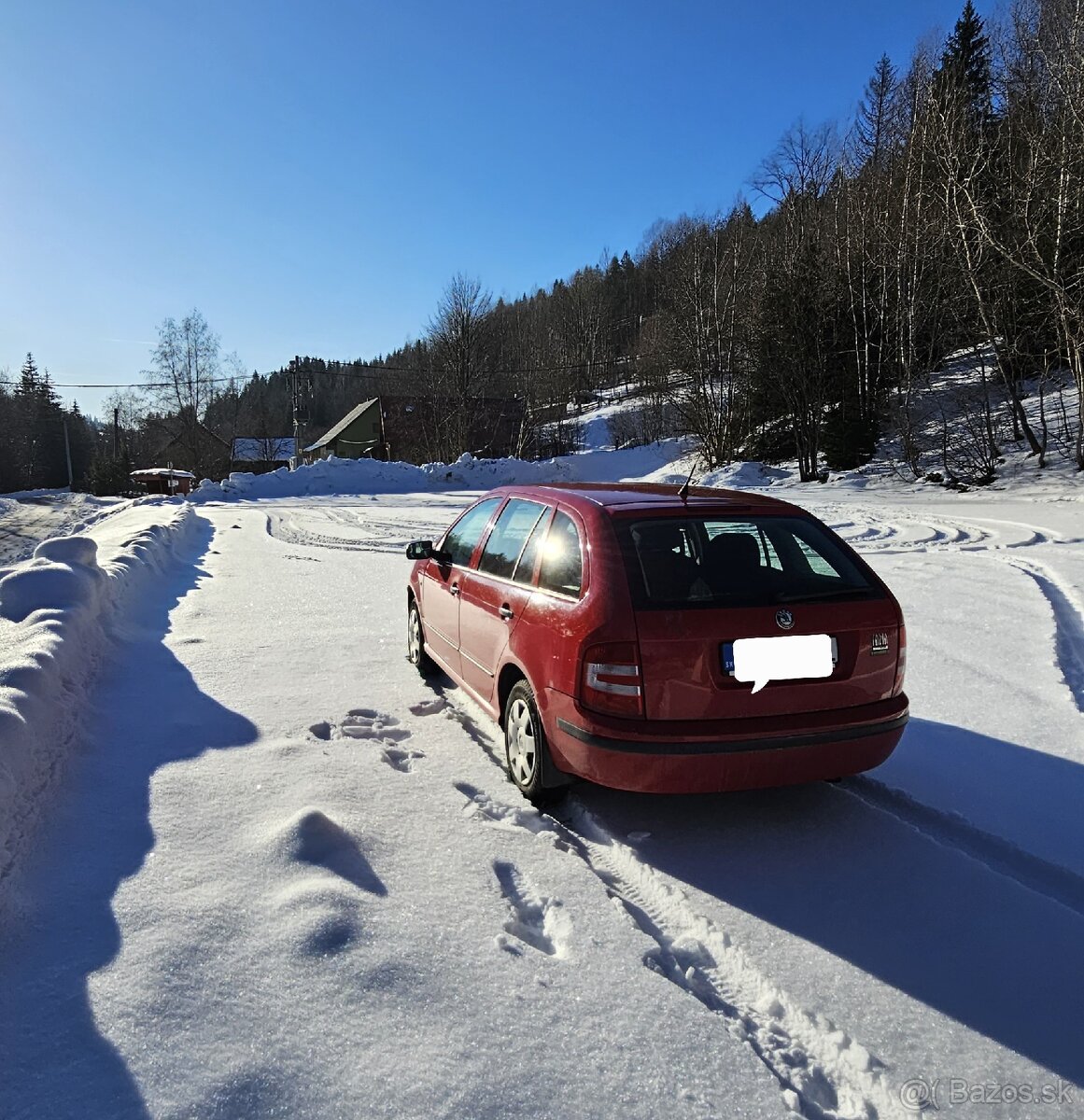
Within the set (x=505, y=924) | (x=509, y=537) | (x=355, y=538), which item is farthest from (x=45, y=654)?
(x=355, y=538)

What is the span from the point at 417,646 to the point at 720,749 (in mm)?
3062

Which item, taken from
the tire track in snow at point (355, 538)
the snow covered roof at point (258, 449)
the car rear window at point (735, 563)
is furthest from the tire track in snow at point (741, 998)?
the snow covered roof at point (258, 449)

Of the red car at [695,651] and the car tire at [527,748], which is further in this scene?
the car tire at [527,748]

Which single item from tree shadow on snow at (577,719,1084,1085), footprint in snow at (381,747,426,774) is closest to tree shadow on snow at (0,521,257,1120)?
footprint in snow at (381,747,426,774)

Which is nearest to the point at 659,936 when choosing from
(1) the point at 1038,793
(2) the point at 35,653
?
(1) the point at 1038,793

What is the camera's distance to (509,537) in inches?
164

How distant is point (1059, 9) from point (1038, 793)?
81.8 feet

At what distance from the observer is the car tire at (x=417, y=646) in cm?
535

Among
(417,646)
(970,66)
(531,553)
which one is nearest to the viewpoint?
(531,553)

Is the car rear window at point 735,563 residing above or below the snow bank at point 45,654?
above

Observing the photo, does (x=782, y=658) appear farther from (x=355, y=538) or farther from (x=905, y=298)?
(x=905, y=298)

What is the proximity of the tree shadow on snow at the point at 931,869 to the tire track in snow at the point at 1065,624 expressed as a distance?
133 cm

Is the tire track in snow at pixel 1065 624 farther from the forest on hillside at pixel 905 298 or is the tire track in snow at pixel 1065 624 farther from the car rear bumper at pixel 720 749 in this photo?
the forest on hillside at pixel 905 298

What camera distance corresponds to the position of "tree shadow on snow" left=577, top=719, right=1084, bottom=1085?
2254 millimetres
